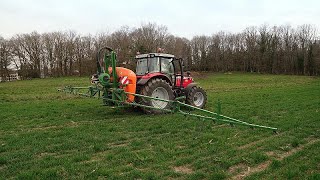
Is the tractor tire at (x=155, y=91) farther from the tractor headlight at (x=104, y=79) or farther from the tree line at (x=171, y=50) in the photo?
the tree line at (x=171, y=50)

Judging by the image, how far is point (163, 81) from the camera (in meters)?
11.3

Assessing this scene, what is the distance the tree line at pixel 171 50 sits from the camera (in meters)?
59.5

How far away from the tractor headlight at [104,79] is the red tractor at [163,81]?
1.23 meters

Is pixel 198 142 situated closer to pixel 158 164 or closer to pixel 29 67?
pixel 158 164

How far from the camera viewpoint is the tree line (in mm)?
59531

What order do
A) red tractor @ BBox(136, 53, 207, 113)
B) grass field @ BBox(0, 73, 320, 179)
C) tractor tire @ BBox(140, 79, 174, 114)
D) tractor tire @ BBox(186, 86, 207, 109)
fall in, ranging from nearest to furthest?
grass field @ BBox(0, 73, 320, 179), tractor tire @ BBox(140, 79, 174, 114), red tractor @ BBox(136, 53, 207, 113), tractor tire @ BBox(186, 86, 207, 109)

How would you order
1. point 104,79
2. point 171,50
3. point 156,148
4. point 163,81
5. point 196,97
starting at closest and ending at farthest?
point 156,148, point 104,79, point 163,81, point 196,97, point 171,50

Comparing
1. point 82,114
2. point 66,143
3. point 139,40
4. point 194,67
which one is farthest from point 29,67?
point 66,143

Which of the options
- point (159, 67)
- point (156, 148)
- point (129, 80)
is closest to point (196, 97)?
point (159, 67)

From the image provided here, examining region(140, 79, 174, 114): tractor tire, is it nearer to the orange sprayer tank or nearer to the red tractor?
the red tractor

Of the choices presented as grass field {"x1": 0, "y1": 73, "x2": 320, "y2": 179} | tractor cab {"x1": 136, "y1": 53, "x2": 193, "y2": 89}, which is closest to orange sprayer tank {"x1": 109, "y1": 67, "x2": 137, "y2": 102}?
tractor cab {"x1": 136, "y1": 53, "x2": 193, "y2": 89}

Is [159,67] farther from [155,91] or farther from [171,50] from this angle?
[171,50]

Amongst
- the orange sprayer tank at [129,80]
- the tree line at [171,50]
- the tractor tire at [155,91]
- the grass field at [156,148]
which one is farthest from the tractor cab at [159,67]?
the tree line at [171,50]

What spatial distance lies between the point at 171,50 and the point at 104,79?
51249mm
